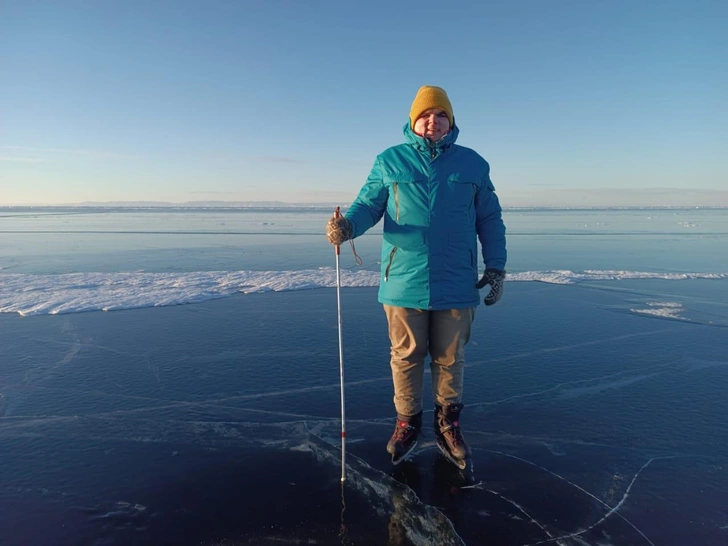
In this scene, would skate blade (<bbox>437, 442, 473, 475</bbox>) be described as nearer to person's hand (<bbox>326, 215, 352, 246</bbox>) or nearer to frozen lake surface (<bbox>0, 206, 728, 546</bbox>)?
frozen lake surface (<bbox>0, 206, 728, 546</bbox>)

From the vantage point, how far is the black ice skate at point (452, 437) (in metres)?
2.82

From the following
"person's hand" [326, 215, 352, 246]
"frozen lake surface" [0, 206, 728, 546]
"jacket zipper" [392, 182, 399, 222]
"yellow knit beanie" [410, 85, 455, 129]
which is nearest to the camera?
"frozen lake surface" [0, 206, 728, 546]

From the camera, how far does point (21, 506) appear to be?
2.43 m

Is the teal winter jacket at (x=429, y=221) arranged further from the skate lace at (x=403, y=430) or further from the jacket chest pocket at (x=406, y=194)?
the skate lace at (x=403, y=430)

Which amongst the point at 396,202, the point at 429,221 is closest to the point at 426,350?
the point at 429,221

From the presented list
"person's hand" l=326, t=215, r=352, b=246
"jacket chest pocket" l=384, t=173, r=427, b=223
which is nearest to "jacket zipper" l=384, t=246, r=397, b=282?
"jacket chest pocket" l=384, t=173, r=427, b=223

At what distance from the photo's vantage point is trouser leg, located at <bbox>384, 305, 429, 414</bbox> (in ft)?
9.70

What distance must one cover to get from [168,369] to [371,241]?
13.2 metres

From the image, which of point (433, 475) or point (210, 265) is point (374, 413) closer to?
point (433, 475)

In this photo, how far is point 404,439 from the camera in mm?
2932

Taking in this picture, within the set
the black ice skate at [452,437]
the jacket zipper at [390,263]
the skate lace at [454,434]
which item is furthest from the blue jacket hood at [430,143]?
the skate lace at [454,434]

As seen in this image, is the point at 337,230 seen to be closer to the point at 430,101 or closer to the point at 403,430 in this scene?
the point at 430,101

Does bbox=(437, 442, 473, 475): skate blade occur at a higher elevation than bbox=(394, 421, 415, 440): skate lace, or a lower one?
lower

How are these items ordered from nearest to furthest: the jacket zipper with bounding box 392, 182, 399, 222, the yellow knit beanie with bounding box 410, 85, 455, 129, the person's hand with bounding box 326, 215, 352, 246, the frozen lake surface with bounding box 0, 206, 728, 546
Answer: the frozen lake surface with bounding box 0, 206, 728, 546 → the person's hand with bounding box 326, 215, 352, 246 → the yellow knit beanie with bounding box 410, 85, 455, 129 → the jacket zipper with bounding box 392, 182, 399, 222
